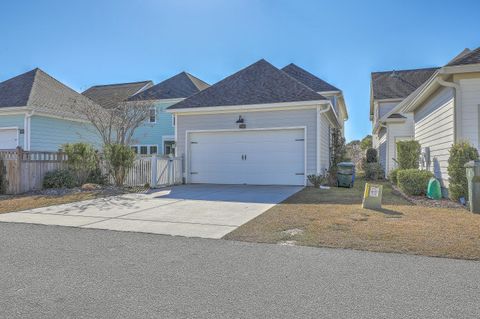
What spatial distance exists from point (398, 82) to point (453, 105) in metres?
17.0

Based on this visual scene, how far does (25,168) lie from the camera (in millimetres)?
10773

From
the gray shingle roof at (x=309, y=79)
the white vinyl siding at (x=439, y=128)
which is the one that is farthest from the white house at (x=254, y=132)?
the gray shingle roof at (x=309, y=79)

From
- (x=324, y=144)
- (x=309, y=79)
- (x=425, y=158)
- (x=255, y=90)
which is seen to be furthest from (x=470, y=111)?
(x=309, y=79)

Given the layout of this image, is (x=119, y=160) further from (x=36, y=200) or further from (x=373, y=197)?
(x=373, y=197)

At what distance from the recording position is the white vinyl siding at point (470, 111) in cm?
813

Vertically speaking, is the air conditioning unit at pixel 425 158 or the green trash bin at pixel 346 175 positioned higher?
the air conditioning unit at pixel 425 158

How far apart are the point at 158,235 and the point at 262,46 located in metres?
13.8

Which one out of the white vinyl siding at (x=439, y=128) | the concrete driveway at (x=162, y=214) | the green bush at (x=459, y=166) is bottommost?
the concrete driveway at (x=162, y=214)

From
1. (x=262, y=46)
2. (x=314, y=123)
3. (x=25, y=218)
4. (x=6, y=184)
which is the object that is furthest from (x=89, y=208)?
(x=262, y=46)

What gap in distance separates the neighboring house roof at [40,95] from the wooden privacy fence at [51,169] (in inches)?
167

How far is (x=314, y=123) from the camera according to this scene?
12.7m

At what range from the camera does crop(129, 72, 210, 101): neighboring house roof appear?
879 inches

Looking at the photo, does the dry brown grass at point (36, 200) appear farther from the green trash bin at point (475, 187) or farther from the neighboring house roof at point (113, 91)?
the neighboring house roof at point (113, 91)

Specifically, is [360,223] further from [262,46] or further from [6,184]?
[262,46]
